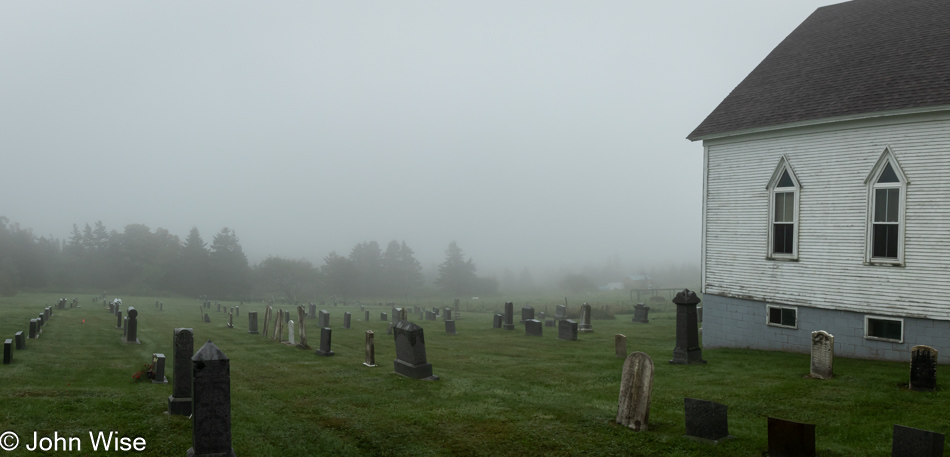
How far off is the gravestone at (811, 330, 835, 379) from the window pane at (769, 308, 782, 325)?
459 cm

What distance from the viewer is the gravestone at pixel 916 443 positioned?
690cm

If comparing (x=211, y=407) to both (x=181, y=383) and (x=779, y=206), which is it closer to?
(x=181, y=383)

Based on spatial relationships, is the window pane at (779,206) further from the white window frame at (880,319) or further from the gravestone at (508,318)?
the gravestone at (508,318)

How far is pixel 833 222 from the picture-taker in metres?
16.5

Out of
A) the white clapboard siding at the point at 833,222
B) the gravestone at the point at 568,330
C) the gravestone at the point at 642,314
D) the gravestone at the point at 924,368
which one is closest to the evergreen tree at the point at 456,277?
the gravestone at the point at 642,314

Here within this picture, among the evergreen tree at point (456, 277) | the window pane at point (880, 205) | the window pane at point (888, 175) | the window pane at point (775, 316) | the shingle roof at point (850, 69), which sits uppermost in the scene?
the shingle roof at point (850, 69)

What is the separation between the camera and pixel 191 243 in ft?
293

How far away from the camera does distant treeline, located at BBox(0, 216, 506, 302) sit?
83.9 meters

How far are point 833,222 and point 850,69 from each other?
5.28 metres

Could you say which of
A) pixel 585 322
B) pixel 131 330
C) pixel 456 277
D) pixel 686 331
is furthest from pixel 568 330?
pixel 456 277

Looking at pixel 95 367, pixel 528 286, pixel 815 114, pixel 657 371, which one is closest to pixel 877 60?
pixel 815 114

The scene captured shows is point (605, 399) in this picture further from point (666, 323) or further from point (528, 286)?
A: point (528, 286)

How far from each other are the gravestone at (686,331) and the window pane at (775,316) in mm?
3577

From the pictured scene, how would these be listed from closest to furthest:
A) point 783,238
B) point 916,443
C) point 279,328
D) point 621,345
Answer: point 916,443, point 621,345, point 783,238, point 279,328
